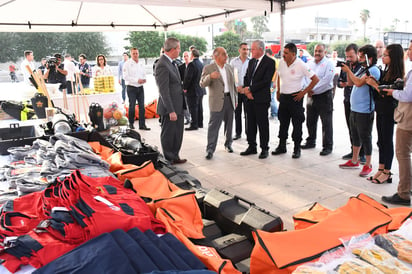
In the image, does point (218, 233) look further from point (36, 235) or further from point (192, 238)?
point (36, 235)

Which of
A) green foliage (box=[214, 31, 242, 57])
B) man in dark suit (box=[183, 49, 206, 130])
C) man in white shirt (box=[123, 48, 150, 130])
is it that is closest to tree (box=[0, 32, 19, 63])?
green foliage (box=[214, 31, 242, 57])

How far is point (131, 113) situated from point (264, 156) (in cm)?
375

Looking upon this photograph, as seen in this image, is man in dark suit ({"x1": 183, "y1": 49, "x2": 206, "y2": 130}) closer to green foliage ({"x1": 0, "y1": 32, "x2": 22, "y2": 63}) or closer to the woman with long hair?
the woman with long hair

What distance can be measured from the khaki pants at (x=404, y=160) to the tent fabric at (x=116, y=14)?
2.82m

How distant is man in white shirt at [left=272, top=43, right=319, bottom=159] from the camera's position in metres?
5.09

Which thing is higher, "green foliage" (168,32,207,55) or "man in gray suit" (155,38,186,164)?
"green foliage" (168,32,207,55)

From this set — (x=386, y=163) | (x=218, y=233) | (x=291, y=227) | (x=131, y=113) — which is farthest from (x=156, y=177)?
(x=131, y=113)

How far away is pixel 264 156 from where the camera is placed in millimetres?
5387

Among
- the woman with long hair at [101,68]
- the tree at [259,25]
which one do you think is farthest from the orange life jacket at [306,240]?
the tree at [259,25]

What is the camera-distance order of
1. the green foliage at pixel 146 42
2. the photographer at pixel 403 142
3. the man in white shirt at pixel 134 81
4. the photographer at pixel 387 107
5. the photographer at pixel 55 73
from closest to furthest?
the photographer at pixel 403 142 → the photographer at pixel 387 107 → the man in white shirt at pixel 134 81 → the photographer at pixel 55 73 → the green foliage at pixel 146 42

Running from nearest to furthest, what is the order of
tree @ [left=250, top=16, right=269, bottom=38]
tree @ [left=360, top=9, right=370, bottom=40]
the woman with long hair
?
1. the woman with long hair
2. tree @ [left=360, top=9, right=370, bottom=40]
3. tree @ [left=250, top=16, right=269, bottom=38]

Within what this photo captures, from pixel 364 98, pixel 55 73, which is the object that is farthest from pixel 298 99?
pixel 55 73

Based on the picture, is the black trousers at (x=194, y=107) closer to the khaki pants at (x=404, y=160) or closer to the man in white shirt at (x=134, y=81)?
the man in white shirt at (x=134, y=81)

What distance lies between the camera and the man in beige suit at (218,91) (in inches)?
204
